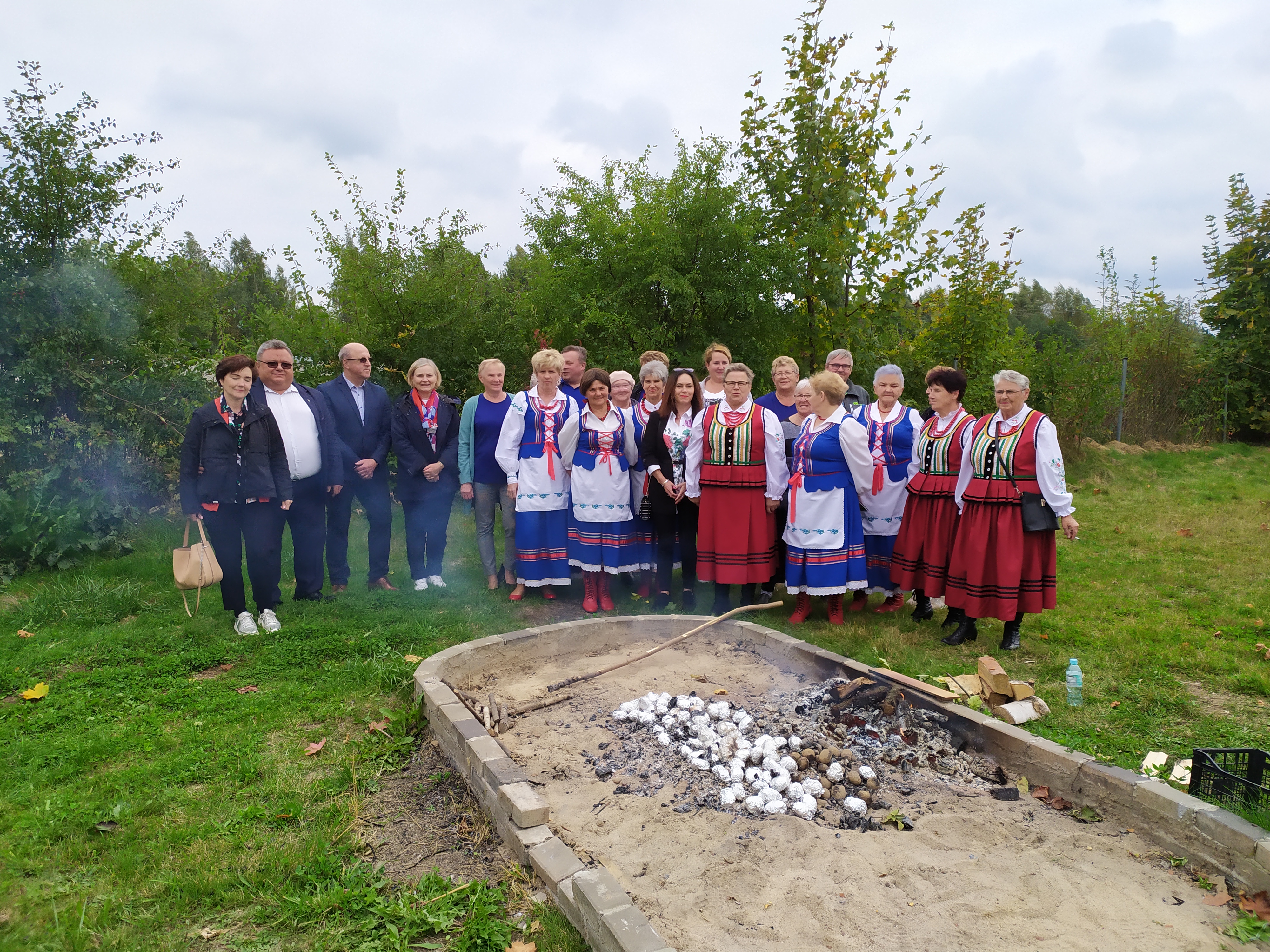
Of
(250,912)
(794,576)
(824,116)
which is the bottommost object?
(250,912)

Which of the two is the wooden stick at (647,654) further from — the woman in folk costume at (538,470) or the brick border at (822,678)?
the woman in folk costume at (538,470)

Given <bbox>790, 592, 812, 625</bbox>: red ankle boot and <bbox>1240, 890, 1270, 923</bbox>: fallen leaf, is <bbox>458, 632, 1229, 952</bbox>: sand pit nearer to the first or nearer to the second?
<bbox>1240, 890, 1270, 923</bbox>: fallen leaf

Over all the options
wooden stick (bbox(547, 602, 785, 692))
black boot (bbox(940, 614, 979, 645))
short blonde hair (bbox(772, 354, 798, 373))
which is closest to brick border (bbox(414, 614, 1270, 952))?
wooden stick (bbox(547, 602, 785, 692))

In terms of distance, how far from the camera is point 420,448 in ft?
22.1

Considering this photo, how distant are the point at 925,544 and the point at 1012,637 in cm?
89

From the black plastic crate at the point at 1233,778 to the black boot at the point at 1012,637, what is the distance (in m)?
2.14

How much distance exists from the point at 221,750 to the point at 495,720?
53.1 inches

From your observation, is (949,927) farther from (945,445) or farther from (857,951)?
(945,445)

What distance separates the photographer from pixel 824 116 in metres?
7.76

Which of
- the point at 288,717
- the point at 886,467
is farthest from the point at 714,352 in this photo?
the point at 288,717

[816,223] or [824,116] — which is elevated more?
[824,116]

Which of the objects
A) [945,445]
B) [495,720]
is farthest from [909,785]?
[945,445]

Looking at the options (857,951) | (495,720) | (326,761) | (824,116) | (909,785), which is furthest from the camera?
(824,116)

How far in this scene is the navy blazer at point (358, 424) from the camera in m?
6.55
